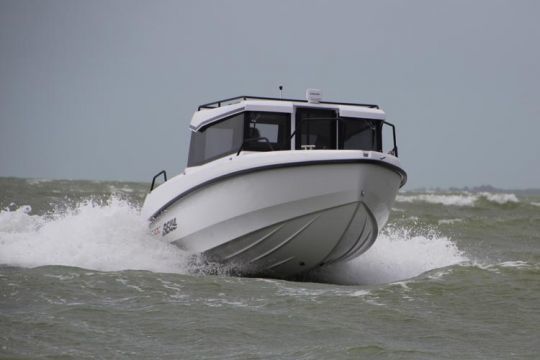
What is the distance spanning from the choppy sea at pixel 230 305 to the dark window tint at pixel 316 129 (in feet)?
6.31

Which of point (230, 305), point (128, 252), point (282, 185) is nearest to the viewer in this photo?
point (230, 305)

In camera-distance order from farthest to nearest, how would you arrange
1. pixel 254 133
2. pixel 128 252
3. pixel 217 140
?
pixel 128 252 → pixel 217 140 → pixel 254 133

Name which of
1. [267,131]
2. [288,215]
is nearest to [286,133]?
[267,131]

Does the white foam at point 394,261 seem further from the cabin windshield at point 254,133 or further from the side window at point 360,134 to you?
the cabin windshield at point 254,133

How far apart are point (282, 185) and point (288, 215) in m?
0.42

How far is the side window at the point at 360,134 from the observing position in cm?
1235

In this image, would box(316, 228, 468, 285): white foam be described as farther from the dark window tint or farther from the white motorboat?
the dark window tint

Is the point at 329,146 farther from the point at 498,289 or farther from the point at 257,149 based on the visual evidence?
the point at 498,289

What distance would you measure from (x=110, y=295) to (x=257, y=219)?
2.40 metres

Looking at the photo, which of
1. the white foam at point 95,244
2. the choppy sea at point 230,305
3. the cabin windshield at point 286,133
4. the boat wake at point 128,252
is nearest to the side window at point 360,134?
the cabin windshield at point 286,133

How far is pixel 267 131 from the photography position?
12.1 metres

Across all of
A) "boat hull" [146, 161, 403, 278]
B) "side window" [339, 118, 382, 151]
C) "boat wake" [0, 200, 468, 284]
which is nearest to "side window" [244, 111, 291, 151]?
"boat hull" [146, 161, 403, 278]

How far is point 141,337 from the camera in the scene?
8234 millimetres

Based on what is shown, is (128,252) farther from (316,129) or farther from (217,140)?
(316,129)
